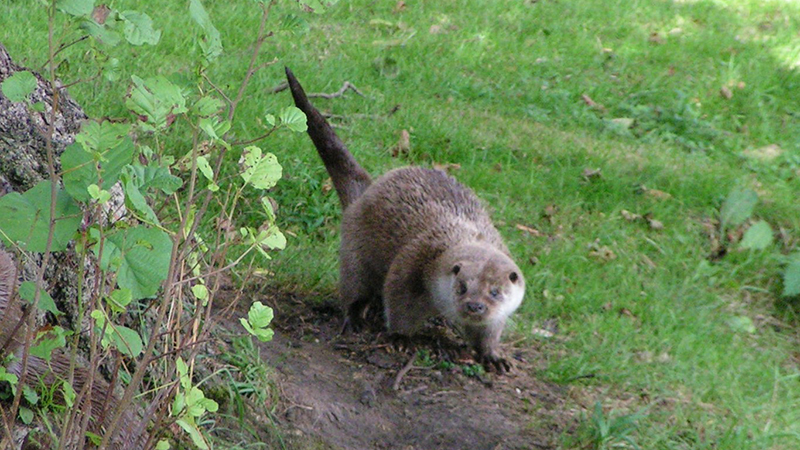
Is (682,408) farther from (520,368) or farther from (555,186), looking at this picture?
(555,186)

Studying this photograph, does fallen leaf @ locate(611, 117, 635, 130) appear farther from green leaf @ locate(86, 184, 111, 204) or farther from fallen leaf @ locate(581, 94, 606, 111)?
green leaf @ locate(86, 184, 111, 204)

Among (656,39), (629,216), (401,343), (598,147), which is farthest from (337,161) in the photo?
(656,39)

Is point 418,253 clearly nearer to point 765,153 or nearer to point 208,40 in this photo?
point 208,40

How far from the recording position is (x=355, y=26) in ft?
21.9

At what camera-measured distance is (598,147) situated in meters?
5.70

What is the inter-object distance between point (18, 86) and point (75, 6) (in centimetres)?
18

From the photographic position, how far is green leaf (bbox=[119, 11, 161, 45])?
175 cm

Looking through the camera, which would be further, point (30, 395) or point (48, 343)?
point (30, 395)

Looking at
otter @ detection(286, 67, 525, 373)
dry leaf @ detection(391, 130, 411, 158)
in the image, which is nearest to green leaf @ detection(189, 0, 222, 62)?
otter @ detection(286, 67, 525, 373)

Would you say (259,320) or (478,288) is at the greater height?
(259,320)

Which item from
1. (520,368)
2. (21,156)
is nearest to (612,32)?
(520,368)

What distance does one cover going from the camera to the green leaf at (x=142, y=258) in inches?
66.3

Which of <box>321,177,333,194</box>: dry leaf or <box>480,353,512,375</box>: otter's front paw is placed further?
<box>321,177,333,194</box>: dry leaf

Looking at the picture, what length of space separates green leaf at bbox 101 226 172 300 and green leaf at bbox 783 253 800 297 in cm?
386
